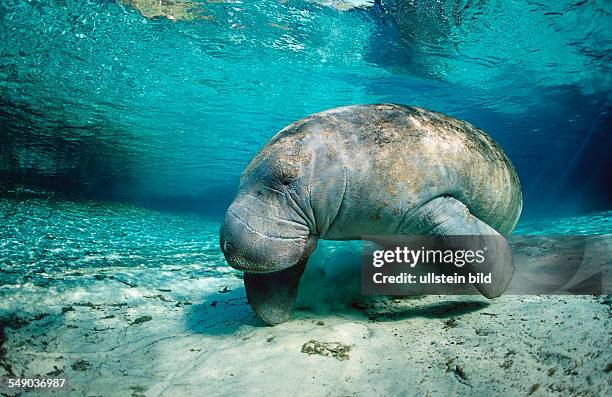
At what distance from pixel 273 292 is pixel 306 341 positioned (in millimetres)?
559

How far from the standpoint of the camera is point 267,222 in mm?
2305

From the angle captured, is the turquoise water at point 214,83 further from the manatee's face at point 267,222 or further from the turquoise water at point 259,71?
the manatee's face at point 267,222

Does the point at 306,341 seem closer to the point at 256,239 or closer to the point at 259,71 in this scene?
the point at 256,239

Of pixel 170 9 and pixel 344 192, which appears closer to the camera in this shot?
pixel 344 192

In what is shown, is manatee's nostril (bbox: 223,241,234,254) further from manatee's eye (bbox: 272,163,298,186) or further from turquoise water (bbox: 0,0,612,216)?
turquoise water (bbox: 0,0,612,216)

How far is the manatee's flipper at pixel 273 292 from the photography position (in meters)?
2.70

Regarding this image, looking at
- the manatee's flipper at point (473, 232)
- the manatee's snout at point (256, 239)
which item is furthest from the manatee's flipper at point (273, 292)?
the manatee's flipper at point (473, 232)

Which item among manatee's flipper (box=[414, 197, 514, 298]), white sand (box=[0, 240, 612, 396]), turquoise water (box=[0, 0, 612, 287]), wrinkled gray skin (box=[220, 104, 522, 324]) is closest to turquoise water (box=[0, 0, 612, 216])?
turquoise water (box=[0, 0, 612, 287])

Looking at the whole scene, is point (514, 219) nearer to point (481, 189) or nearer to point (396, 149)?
point (481, 189)

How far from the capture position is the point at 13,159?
19391 millimetres

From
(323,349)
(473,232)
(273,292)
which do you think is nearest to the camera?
(323,349)

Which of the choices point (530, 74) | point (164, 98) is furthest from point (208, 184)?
point (530, 74)

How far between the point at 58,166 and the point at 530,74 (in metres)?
27.0

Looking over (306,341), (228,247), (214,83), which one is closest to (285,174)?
(228,247)
